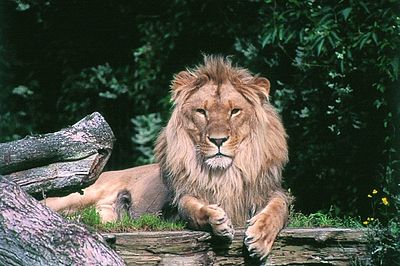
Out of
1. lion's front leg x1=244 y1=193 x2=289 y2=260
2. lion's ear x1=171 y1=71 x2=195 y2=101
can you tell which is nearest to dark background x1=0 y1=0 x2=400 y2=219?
lion's front leg x1=244 y1=193 x2=289 y2=260

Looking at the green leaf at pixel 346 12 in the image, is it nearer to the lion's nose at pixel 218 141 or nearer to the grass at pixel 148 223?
the grass at pixel 148 223

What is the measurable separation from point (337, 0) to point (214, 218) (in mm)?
2319

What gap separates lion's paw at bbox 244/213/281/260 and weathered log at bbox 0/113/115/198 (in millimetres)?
1025

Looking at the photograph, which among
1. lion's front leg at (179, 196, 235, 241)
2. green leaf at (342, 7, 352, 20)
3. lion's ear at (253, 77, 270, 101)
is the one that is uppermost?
green leaf at (342, 7, 352, 20)

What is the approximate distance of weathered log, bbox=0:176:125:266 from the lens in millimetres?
4512

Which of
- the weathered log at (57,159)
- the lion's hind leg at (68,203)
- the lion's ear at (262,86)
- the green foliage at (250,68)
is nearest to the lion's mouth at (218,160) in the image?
the lion's ear at (262,86)

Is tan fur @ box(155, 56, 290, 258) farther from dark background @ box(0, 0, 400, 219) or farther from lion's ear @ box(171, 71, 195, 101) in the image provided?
dark background @ box(0, 0, 400, 219)

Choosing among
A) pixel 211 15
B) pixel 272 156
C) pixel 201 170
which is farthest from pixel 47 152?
pixel 211 15

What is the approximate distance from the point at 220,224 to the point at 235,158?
1.76 ft

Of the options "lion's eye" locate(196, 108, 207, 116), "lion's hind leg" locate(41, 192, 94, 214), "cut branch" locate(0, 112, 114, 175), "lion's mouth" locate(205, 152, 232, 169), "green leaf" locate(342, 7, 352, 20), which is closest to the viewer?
"cut branch" locate(0, 112, 114, 175)

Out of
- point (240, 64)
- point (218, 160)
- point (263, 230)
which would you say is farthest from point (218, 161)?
point (240, 64)

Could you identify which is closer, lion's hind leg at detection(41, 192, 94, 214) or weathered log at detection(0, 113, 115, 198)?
weathered log at detection(0, 113, 115, 198)

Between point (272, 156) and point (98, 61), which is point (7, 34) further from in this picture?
point (272, 156)

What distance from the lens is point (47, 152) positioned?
223 inches
